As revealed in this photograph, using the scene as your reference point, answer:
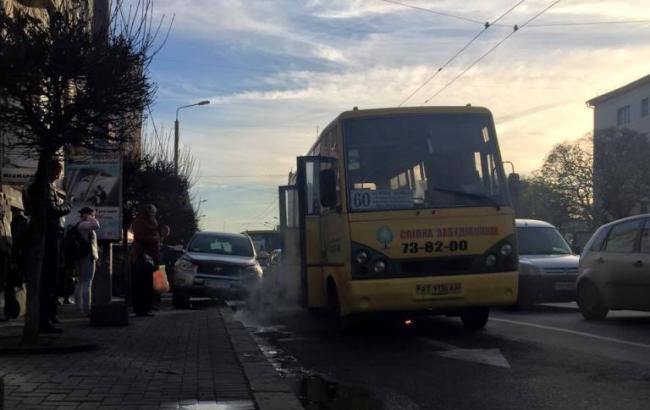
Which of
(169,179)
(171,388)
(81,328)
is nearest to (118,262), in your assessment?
(169,179)

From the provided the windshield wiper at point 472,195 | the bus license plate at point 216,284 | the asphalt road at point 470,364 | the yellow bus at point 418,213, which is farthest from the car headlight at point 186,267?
the windshield wiper at point 472,195

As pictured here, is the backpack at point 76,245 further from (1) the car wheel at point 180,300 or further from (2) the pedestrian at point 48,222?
(1) the car wheel at point 180,300

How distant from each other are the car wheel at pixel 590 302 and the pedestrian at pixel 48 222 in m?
7.82

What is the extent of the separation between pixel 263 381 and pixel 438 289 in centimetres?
350

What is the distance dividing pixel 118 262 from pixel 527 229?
36.5 feet

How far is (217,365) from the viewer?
25.6 ft

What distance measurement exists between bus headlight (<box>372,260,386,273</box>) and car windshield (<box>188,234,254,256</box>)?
1001cm

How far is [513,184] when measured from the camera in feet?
33.8

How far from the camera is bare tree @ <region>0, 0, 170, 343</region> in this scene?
7844 mm

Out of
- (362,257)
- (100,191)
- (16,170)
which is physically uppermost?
(16,170)

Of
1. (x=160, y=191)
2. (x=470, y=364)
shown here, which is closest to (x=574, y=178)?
(x=160, y=191)

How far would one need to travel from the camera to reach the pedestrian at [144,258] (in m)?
13.5

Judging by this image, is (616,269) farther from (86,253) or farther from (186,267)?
(186,267)

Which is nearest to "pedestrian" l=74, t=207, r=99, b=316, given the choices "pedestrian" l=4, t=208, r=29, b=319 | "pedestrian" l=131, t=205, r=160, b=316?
"pedestrian" l=131, t=205, r=160, b=316
